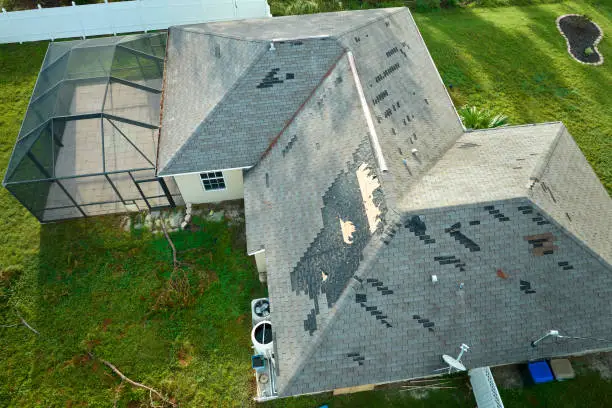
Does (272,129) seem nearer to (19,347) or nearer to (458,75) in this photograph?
(19,347)

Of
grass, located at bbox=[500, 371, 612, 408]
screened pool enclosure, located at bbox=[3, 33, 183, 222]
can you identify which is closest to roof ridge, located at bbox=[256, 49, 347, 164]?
screened pool enclosure, located at bbox=[3, 33, 183, 222]

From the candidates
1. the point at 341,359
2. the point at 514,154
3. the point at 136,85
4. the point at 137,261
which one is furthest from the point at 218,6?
the point at 341,359

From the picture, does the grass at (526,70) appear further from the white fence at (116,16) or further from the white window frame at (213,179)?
the white window frame at (213,179)

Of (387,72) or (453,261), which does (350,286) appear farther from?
(387,72)

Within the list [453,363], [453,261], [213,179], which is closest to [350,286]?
[453,261]

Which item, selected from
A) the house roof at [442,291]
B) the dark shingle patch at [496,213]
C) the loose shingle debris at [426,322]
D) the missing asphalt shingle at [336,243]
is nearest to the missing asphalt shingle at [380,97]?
the missing asphalt shingle at [336,243]
